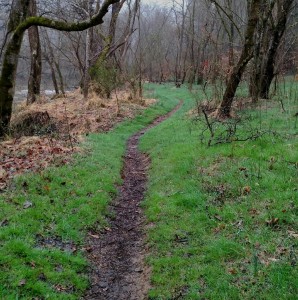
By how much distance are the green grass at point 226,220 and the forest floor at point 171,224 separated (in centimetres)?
2

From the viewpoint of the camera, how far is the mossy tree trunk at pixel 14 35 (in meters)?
10.5

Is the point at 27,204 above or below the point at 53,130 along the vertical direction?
below

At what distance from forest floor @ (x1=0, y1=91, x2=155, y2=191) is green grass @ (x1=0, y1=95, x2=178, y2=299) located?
1.94 feet

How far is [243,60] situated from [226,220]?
7.60 meters

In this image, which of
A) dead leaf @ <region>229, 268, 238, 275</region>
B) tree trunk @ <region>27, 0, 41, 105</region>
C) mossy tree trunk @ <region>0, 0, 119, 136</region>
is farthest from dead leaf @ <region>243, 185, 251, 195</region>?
tree trunk @ <region>27, 0, 41, 105</region>

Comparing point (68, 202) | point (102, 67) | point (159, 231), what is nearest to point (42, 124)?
point (102, 67)

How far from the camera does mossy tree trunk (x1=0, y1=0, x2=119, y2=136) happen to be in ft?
34.4

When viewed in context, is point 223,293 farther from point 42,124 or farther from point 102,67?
point 102,67

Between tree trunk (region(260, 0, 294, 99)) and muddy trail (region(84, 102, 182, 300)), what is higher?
tree trunk (region(260, 0, 294, 99))

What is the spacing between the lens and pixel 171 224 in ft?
21.7

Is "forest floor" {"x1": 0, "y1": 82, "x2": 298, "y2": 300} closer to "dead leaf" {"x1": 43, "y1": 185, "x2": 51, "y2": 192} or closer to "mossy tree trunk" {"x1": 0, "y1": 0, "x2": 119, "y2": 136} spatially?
"dead leaf" {"x1": 43, "y1": 185, "x2": 51, "y2": 192}

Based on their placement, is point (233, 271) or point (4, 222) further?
point (4, 222)

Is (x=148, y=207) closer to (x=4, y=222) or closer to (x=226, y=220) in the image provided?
(x=226, y=220)

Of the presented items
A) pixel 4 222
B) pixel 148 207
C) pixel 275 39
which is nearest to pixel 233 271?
pixel 148 207
